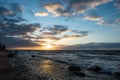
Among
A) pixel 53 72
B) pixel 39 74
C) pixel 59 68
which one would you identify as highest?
pixel 39 74

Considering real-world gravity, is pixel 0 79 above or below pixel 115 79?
above

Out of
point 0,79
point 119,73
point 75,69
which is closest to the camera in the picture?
point 0,79

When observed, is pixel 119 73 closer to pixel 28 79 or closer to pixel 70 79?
pixel 70 79

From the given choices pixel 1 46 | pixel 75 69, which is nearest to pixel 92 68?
pixel 75 69

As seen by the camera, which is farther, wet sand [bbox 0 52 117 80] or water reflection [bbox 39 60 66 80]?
water reflection [bbox 39 60 66 80]

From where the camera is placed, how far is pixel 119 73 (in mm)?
19172

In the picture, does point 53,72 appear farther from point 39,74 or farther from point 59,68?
point 59,68

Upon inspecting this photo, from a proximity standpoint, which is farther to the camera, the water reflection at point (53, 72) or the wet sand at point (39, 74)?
the water reflection at point (53, 72)

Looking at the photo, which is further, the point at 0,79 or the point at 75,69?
the point at 75,69

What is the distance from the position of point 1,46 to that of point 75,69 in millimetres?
71322

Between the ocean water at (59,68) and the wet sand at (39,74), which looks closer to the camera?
the wet sand at (39,74)

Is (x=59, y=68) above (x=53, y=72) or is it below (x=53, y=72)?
below

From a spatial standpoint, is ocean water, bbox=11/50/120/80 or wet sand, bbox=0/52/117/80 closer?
wet sand, bbox=0/52/117/80

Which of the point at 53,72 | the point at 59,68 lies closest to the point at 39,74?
the point at 53,72
